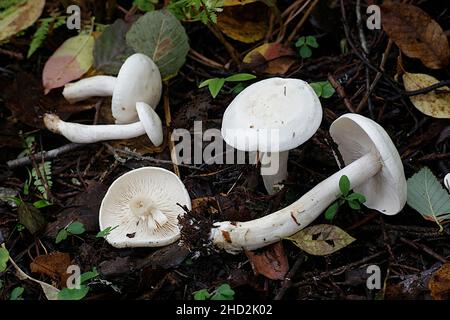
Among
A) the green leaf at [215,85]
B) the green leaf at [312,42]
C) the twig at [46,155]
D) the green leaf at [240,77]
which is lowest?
the twig at [46,155]

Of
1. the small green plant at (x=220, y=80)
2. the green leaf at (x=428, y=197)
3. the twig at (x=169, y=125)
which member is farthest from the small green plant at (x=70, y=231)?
the green leaf at (x=428, y=197)

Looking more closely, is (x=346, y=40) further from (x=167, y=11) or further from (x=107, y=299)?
(x=107, y=299)

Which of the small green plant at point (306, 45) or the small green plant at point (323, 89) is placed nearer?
the small green plant at point (323, 89)

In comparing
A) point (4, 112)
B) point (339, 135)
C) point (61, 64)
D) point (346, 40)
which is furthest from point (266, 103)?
point (4, 112)

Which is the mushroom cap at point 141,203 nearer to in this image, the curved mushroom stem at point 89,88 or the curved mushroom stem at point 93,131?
the curved mushroom stem at point 93,131

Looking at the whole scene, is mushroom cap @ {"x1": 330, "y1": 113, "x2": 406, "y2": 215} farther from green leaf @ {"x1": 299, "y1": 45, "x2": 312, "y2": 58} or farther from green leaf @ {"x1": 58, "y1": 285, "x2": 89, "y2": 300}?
green leaf @ {"x1": 58, "y1": 285, "x2": 89, "y2": 300}

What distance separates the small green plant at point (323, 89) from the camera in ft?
8.43

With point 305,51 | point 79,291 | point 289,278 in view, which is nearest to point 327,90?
point 305,51

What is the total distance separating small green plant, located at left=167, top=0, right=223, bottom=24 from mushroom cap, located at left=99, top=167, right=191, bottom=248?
0.76 m

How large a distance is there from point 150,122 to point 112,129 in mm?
234

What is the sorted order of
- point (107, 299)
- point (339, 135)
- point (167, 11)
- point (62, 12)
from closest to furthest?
point (107, 299), point (339, 135), point (167, 11), point (62, 12)

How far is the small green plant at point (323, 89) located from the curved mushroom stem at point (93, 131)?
0.84 m

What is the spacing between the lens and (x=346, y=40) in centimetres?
287
